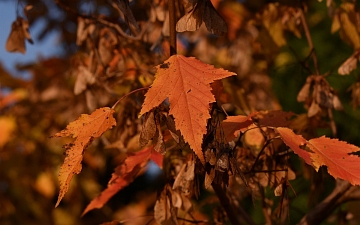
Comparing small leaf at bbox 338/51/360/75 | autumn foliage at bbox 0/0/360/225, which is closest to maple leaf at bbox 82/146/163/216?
autumn foliage at bbox 0/0/360/225

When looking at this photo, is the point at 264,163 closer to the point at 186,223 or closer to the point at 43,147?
the point at 186,223

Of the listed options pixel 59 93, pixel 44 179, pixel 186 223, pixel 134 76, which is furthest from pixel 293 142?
pixel 44 179

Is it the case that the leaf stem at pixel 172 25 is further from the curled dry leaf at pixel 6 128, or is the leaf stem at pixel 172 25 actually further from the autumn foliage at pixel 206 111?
the curled dry leaf at pixel 6 128

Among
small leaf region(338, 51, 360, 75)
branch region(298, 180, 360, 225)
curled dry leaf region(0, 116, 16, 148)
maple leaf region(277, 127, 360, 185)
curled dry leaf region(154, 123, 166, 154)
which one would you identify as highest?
curled dry leaf region(154, 123, 166, 154)

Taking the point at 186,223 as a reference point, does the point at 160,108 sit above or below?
above

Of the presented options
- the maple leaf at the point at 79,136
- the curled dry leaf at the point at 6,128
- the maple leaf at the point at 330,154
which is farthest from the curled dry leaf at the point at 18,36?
the curled dry leaf at the point at 6,128

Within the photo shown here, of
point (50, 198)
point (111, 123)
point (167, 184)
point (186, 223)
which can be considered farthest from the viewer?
point (50, 198)

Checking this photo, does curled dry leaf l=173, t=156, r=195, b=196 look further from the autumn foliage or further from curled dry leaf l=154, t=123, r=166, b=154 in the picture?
curled dry leaf l=154, t=123, r=166, b=154

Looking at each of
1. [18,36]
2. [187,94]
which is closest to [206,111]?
[187,94]
